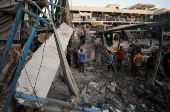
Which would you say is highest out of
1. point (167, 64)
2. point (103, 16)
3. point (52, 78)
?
point (103, 16)

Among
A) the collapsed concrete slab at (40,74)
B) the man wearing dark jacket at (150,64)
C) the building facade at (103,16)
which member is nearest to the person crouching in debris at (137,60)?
the man wearing dark jacket at (150,64)

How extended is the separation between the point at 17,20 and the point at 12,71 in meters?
1.58

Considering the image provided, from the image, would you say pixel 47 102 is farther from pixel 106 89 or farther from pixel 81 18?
pixel 81 18

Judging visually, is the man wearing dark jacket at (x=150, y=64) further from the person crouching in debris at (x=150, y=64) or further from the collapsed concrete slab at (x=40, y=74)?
the collapsed concrete slab at (x=40, y=74)

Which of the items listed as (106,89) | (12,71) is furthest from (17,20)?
(106,89)

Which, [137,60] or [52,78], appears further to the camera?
[137,60]

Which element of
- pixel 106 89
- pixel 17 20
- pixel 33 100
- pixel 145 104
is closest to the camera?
pixel 33 100

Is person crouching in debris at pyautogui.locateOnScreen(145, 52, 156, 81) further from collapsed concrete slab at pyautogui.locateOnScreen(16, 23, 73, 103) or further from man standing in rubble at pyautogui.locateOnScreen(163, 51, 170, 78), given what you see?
collapsed concrete slab at pyautogui.locateOnScreen(16, 23, 73, 103)

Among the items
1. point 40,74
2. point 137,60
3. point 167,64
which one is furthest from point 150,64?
point 40,74

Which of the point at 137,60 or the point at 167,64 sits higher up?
the point at 137,60

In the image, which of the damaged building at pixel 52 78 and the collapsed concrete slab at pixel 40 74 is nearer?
the damaged building at pixel 52 78

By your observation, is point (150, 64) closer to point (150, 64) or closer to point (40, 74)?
point (150, 64)

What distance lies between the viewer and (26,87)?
2445mm

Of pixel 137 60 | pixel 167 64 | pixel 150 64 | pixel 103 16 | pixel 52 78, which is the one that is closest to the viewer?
pixel 52 78
